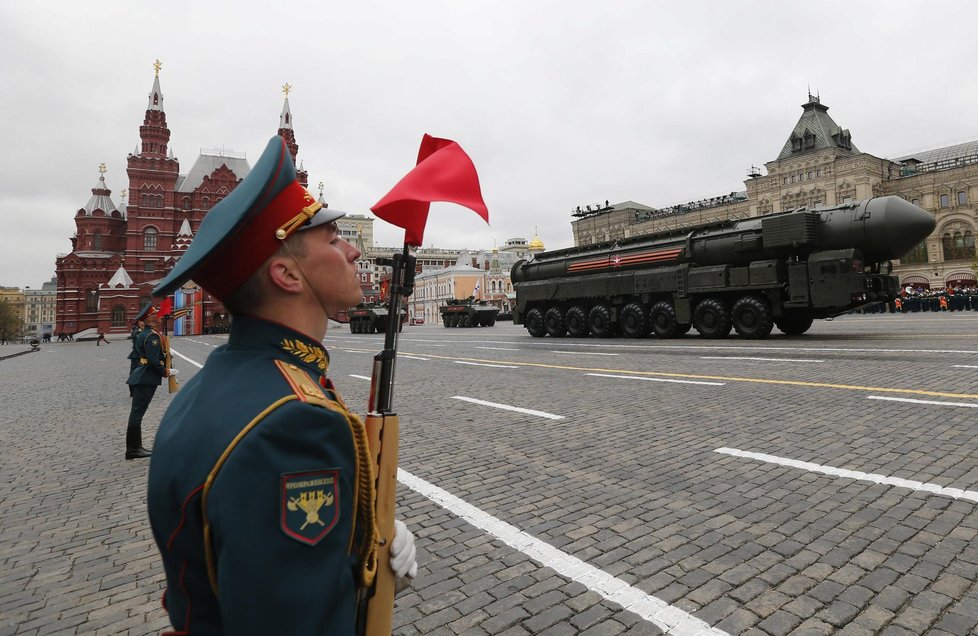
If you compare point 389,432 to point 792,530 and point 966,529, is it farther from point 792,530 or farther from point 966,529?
point 966,529

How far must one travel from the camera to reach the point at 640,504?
13.4 feet

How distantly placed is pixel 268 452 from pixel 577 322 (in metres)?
22.7

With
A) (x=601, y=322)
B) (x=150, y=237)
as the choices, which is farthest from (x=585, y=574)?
(x=150, y=237)

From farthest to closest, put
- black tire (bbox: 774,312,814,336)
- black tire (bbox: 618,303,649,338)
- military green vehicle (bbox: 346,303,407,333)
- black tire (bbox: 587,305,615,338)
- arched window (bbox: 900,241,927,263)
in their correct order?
1. arched window (bbox: 900,241,927,263)
2. military green vehicle (bbox: 346,303,407,333)
3. black tire (bbox: 587,305,615,338)
4. black tire (bbox: 618,303,649,338)
5. black tire (bbox: 774,312,814,336)

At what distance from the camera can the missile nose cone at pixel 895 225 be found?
47.7 feet

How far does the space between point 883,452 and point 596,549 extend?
11.3ft

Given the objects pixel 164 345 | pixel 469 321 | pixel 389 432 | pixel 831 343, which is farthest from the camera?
pixel 469 321

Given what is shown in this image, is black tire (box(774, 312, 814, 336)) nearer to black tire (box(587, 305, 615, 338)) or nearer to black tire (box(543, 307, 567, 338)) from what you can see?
black tire (box(587, 305, 615, 338))

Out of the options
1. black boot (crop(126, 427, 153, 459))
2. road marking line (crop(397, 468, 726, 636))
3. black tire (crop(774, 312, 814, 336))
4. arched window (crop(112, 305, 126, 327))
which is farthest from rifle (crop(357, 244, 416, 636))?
arched window (crop(112, 305, 126, 327))

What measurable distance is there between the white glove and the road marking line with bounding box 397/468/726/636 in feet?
5.80

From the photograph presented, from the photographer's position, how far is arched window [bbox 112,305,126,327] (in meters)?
67.2

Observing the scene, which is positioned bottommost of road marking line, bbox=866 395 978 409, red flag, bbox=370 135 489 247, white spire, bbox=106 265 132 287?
road marking line, bbox=866 395 978 409

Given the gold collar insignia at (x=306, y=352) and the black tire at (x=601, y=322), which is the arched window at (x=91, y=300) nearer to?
the black tire at (x=601, y=322)

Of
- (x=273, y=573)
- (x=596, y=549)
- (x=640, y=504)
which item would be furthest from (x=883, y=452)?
(x=273, y=573)
